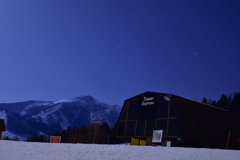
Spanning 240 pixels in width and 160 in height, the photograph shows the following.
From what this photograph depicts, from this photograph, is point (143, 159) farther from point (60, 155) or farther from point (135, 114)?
point (135, 114)

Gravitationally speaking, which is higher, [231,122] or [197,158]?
[231,122]

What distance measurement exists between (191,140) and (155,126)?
206 inches

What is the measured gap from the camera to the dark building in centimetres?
3728

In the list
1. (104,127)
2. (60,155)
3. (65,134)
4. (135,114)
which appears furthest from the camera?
(65,134)

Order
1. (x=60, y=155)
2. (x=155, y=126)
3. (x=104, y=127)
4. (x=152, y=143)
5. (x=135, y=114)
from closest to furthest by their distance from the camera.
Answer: (x=60, y=155)
(x=152, y=143)
(x=155, y=126)
(x=135, y=114)
(x=104, y=127)

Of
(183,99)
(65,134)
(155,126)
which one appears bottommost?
(65,134)

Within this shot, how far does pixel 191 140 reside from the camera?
37344 millimetres

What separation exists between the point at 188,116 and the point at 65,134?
9335cm

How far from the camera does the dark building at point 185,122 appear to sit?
37281 millimetres

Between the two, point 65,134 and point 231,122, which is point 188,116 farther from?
point 65,134

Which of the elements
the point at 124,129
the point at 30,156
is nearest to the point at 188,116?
the point at 124,129

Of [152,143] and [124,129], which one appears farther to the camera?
[124,129]

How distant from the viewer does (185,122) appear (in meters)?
37.0

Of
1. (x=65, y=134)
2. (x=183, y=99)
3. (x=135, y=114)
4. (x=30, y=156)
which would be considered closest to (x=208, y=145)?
(x=183, y=99)
